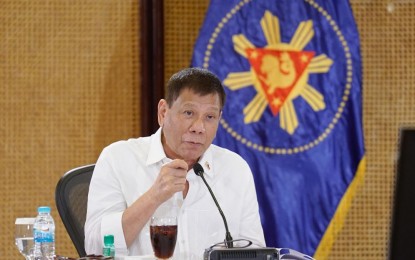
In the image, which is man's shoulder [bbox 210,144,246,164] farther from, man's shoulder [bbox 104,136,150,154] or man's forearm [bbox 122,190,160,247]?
man's forearm [bbox 122,190,160,247]

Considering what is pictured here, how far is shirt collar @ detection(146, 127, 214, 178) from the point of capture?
2635 millimetres

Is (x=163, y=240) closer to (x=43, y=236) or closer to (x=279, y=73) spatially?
(x=43, y=236)

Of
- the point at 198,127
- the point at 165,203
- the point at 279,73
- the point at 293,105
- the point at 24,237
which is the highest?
the point at 279,73

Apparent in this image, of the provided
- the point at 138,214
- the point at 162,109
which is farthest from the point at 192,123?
the point at 138,214

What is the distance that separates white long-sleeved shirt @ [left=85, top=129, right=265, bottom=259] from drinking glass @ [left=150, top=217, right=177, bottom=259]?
0.29 metres

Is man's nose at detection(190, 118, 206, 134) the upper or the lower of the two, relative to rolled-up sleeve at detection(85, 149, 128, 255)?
upper

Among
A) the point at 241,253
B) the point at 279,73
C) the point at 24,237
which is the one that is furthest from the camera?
the point at 279,73

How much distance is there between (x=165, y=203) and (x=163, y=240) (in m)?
0.40

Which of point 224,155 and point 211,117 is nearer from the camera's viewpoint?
point 211,117

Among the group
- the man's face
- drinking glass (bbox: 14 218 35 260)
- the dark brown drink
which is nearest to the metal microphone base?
the dark brown drink

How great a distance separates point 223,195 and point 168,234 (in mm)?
564

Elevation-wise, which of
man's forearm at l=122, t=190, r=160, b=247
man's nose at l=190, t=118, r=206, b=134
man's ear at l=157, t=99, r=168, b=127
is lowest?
man's forearm at l=122, t=190, r=160, b=247

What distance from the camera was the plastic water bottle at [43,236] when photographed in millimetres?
2257

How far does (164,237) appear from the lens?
6.89ft
